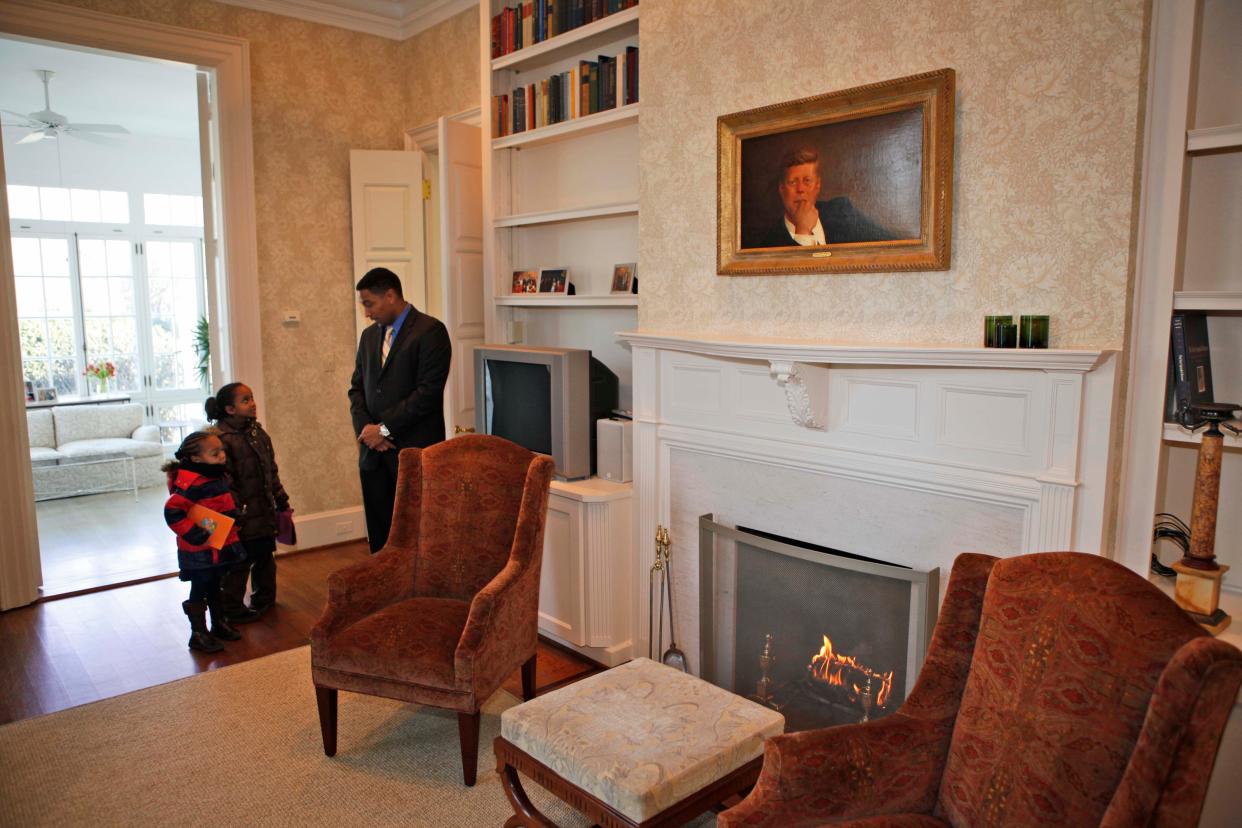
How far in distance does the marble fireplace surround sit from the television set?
32 centimetres

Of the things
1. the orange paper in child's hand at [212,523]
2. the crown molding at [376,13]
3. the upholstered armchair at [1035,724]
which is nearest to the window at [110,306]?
the crown molding at [376,13]

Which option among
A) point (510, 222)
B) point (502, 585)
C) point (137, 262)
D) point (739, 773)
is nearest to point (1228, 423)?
point (739, 773)

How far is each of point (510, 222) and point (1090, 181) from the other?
8.51 feet

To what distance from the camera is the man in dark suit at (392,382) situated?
3.83 metres

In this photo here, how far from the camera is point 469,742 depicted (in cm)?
257

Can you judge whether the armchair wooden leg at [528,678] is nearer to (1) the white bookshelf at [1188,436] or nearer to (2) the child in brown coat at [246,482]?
(2) the child in brown coat at [246,482]

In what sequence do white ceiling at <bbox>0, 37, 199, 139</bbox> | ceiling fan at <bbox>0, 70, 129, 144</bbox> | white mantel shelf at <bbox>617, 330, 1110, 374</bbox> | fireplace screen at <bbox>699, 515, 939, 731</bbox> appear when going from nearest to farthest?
white mantel shelf at <bbox>617, 330, 1110, 374</bbox> < fireplace screen at <bbox>699, 515, 939, 731</bbox> < white ceiling at <bbox>0, 37, 199, 139</bbox> < ceiling fan at <bbox>0, 70, 129, 144</bbox>

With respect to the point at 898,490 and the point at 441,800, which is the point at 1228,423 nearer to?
the point at 898,490

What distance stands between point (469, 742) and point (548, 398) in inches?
55.9

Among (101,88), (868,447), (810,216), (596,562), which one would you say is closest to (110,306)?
(101,88)

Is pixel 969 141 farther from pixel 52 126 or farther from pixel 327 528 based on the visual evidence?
pixel 52 126

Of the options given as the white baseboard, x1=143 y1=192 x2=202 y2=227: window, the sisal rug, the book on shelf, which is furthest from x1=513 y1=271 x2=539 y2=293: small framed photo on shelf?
x1=143 y1=192 x2=202 y2=227: window

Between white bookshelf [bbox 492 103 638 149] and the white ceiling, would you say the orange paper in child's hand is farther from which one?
the white ceiling

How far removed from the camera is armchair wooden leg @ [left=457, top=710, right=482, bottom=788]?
256 cm
